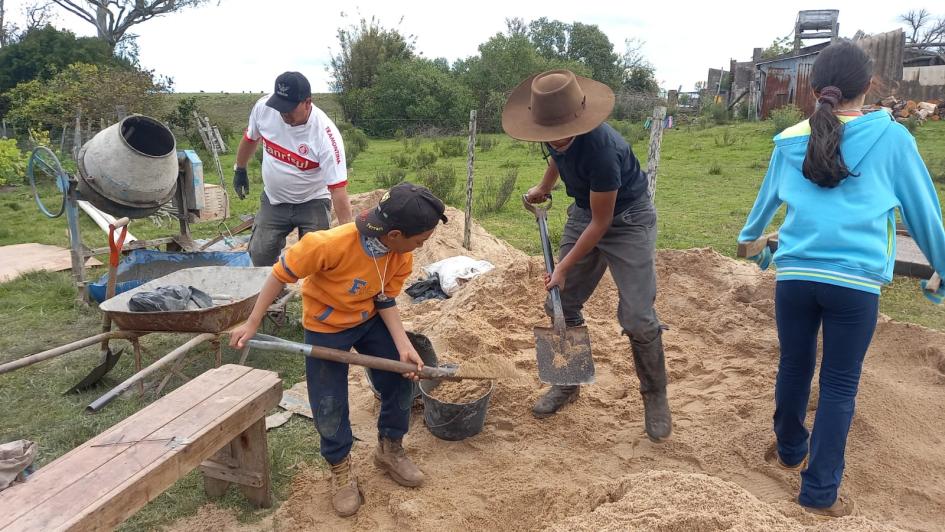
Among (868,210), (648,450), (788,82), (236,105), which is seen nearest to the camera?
(868,210)

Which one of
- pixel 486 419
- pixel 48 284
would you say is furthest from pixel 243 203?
pixel 486 419

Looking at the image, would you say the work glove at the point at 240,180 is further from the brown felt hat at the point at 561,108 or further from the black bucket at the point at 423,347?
the brown felt hat at the point at 561,108

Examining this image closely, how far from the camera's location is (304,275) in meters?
2.44

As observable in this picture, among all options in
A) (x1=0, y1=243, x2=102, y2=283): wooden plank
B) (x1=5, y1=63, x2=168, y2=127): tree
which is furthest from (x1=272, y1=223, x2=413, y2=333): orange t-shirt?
(x1=5, y1=63, x2=168, y2=127): tree

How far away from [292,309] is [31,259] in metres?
3.39

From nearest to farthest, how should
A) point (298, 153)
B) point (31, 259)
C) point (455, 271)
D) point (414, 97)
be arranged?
point (298, 153) < point (455, 271) < point (31, 259) < point (414, 97)

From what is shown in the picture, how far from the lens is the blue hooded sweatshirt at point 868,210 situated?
2217mm

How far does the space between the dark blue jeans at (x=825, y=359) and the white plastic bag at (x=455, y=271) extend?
3.23 m

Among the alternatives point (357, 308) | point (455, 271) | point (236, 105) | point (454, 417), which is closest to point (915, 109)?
point (455, 271)

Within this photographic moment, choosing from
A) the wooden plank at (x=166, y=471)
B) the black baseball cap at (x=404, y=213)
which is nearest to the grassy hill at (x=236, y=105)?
the wooden plank at (x=166, y=471)

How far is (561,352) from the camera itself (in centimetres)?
319

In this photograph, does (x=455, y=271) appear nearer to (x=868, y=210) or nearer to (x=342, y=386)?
(x=342, y=386)

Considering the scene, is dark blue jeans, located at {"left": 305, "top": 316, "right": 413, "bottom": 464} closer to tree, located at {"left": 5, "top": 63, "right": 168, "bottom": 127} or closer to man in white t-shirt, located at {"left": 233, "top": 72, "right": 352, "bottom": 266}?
man in white t-shirt, located at {"left": 233, "top": 72, "right": 352, "bottom": 266}

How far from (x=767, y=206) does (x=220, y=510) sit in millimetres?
2683
